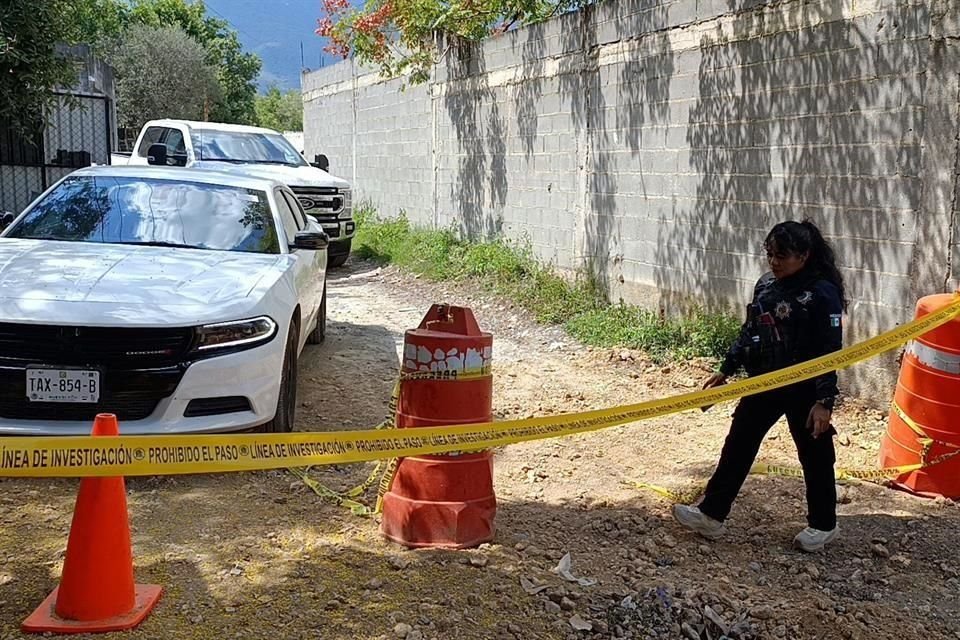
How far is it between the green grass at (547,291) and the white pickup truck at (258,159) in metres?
1.15

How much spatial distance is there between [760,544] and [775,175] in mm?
3711

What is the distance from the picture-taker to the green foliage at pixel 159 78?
123ft

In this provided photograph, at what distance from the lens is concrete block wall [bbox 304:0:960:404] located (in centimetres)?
617

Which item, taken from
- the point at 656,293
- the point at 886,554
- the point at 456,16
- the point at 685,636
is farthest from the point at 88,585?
the point at 456,16

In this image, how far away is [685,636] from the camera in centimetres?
344

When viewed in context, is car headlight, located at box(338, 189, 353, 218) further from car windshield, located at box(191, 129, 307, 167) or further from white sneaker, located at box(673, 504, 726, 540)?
white sneaker, located at box(673, 504, 726, 540)

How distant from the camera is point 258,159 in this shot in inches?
517

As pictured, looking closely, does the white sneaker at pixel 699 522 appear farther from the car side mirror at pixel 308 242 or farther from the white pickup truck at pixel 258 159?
the white pickup truck at pixel 258 159

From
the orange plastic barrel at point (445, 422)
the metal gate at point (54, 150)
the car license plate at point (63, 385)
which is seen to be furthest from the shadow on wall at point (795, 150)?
the metal gate at point (54, 150)

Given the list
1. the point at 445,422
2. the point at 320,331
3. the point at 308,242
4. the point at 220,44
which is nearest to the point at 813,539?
the point at 445,422

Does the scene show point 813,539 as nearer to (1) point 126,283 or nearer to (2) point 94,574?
(2) point 94,574

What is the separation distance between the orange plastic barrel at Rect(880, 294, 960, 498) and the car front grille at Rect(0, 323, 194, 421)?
3571mm

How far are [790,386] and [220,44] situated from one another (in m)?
47.5

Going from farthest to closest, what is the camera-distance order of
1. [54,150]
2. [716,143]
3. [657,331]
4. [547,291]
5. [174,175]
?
[54,150] < [547,291] < [657,331] < [716,143] < [174,175]
